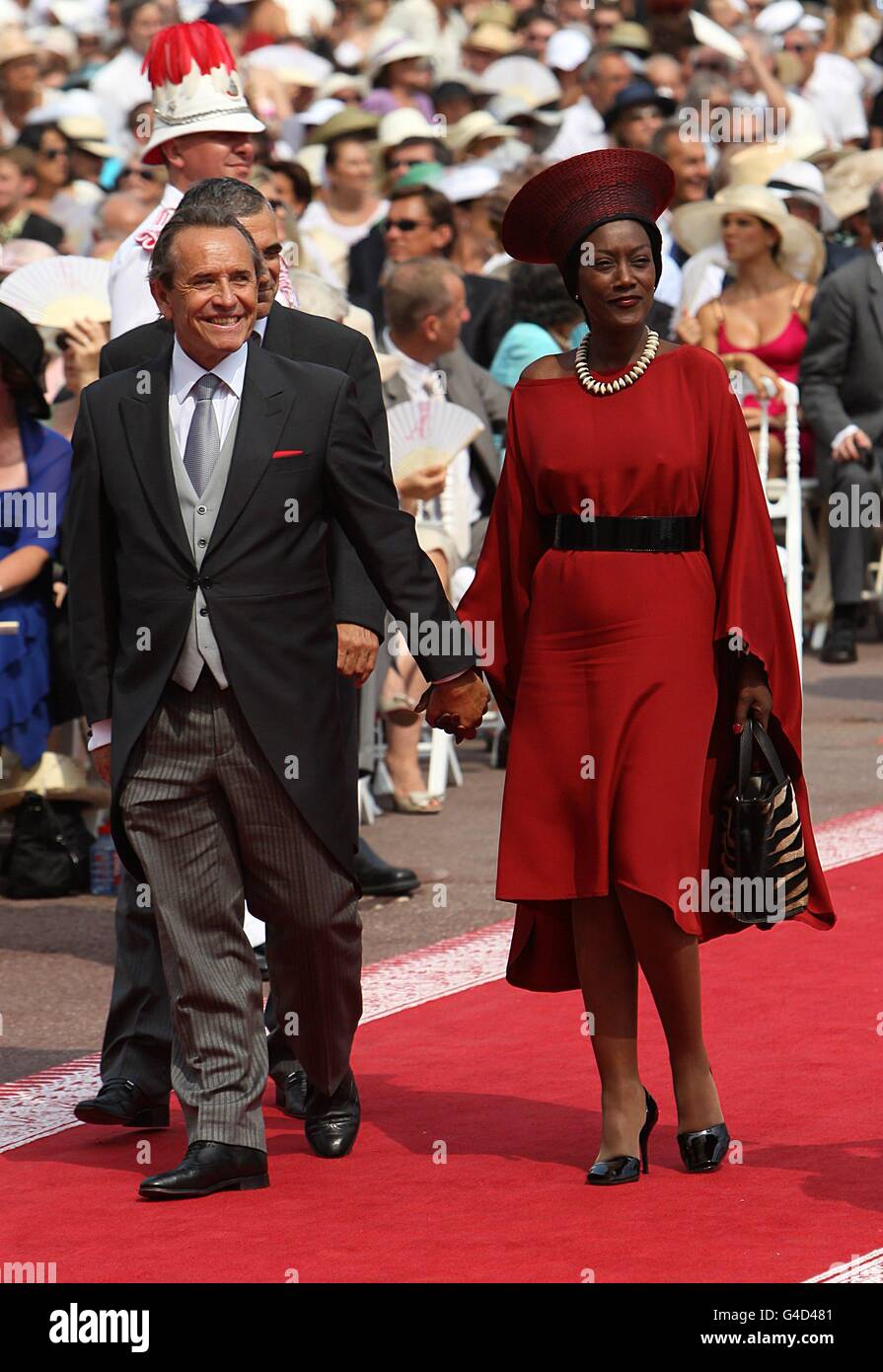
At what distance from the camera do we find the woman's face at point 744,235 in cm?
1230

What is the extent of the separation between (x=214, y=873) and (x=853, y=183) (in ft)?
31.6

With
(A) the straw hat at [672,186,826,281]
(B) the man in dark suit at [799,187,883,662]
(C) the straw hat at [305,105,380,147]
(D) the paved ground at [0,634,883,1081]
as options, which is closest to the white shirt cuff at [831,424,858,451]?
(B) the man in dark suit at [799,187,883,662]

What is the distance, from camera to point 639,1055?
19.6 ft

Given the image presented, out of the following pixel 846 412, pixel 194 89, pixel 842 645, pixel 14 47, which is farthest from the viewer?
pixel 14 47

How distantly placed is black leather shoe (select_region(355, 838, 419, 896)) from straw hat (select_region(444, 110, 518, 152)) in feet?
27.0

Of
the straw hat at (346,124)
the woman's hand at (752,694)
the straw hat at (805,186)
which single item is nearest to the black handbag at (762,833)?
the woman's hand at (752,694)

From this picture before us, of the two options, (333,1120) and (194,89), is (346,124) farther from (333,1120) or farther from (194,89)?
(333,1120)

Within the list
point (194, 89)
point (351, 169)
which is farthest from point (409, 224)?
point (194, 89)

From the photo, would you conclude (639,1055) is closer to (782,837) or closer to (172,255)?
(782,837)

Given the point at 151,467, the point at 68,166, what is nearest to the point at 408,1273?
the point at 151,467

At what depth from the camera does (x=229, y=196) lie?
5.41 meters

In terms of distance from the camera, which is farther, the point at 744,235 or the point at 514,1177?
the point at 744,235

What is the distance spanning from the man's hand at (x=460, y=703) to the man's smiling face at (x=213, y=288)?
791 millimetres

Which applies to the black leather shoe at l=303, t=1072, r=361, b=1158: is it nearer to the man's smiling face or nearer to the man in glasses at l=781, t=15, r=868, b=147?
the man's smiling face
